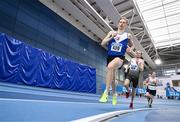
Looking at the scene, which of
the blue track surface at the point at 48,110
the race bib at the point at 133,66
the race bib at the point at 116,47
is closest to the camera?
the blue track surface at the point at 48,110

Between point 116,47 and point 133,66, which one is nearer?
point 116,47

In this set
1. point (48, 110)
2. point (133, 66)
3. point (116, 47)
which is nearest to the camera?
point (48, 110)

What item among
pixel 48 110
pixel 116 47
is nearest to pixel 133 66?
pixel 116 47

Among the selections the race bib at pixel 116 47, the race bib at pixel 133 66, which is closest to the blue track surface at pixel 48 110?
the race bib at pixel 116 47

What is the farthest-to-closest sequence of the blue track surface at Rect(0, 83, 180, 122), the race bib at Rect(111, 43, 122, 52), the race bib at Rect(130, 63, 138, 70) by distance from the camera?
the race bib at Rect(130, 63, 138, 70) → the race bib at Rect(111, 43, 122, 52) → the blue track surface at Rect(0, 83, 180, 122)

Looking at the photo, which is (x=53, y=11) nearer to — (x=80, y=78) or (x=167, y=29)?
(x=80, y=78)

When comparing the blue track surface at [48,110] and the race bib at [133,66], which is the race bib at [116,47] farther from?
the race bib at [133,66]

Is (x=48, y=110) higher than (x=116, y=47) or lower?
lower

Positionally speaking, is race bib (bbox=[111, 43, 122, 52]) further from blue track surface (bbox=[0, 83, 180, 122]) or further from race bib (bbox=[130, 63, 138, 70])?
race bib (bbox=[130, 63, 138, 70])

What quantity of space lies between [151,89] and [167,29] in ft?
43.2

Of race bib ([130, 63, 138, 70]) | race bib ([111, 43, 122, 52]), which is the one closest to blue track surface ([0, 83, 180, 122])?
race bib ([111, 43, 122, 52])

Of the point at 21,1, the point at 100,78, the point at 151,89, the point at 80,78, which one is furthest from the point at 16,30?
the point at 100,78

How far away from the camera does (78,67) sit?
13133 mm

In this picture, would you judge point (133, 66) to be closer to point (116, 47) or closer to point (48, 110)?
point (116, 47)
